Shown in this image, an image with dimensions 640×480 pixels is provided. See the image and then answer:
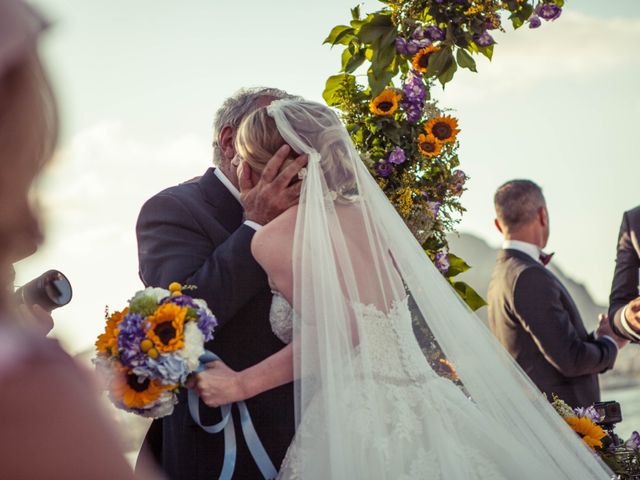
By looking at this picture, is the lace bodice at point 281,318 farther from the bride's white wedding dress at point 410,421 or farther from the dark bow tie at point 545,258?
the dark bow tie at point 545,258

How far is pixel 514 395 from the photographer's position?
3.47m

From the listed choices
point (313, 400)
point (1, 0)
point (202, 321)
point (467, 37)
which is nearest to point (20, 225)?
point (1, 0)

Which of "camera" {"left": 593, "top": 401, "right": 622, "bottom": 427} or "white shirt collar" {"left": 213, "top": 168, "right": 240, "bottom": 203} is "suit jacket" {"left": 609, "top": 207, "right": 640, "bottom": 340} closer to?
"camera" {"left": 593, "top": 401, "right": 622, "bottom": 427}

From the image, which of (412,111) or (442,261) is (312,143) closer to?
(412,111)

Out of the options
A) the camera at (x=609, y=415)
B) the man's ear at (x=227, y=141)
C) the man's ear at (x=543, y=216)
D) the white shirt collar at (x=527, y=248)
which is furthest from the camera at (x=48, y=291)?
the man's ear at (x=543, y=216)

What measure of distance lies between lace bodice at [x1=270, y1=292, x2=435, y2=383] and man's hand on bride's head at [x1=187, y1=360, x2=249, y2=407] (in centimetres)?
39

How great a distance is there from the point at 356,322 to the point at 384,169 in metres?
1.26

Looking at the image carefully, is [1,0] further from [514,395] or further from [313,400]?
[514,395]

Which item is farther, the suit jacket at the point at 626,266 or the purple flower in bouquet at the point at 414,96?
the suit jacket at the point at 626,266

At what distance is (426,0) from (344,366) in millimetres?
1995

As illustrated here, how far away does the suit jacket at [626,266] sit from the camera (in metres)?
5.30

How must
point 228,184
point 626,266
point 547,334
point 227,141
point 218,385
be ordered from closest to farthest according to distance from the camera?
point 218,385 → point 228,184 → point 227,141 → point 626,266 → point 547,334

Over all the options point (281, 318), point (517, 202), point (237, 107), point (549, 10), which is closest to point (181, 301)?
point (281, 318)

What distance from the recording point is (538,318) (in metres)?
5.68
